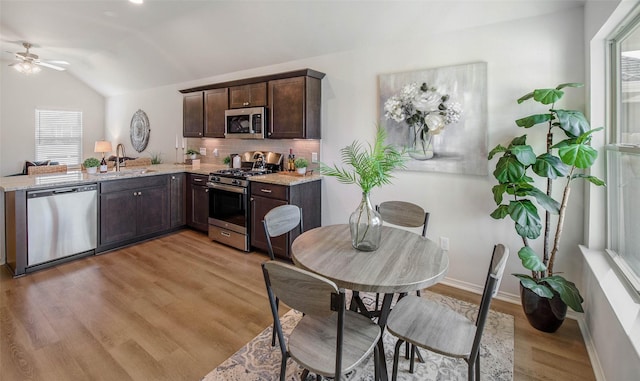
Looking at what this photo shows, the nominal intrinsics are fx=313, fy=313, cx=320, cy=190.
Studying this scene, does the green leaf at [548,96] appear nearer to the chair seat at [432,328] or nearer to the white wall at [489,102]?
the white wall at [489,102]

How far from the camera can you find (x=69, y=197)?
3568 mm

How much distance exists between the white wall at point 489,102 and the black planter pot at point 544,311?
0.46m

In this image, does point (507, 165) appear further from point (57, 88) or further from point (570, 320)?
point (57, 88)

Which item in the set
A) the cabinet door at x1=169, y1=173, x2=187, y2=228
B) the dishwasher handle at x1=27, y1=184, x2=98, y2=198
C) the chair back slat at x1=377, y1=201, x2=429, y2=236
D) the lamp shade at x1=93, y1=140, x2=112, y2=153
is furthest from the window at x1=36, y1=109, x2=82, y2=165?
the chair back slat at x1=377, y1=201, x2=429, y2=236

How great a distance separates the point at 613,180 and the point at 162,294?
375 cm

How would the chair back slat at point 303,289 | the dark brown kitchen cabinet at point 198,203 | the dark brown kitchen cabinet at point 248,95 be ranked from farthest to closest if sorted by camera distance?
the dark brown kitchen cabinet at point 198,203, the dark brown kitchen cabinet at point 248,95, the chair back slat at point 303,289

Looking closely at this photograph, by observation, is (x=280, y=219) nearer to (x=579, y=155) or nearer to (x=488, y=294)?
(x=488, y=294)

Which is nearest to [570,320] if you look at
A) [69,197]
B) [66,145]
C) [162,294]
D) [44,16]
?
[162,294]

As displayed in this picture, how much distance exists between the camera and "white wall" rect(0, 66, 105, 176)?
6.60 metres

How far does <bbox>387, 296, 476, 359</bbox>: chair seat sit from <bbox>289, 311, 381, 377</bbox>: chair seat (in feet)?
0.50

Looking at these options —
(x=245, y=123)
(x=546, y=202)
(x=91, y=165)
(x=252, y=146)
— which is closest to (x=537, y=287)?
(x=546, y=202)

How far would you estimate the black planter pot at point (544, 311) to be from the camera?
231 centimetres

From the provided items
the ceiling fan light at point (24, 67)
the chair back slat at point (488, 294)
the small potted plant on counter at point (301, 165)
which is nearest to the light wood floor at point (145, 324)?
the chair back slat at point (488, 294)

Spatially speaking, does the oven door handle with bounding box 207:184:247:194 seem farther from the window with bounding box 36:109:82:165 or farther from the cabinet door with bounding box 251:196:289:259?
the window with bounding box 36:109:82:165
